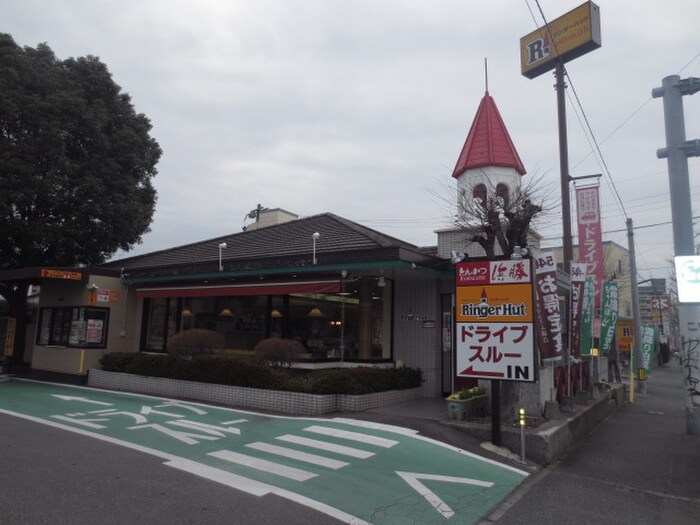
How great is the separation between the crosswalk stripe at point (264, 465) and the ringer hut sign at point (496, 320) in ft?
10.7

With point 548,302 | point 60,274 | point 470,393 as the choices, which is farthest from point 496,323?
point 60,274

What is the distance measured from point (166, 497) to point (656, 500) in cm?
613

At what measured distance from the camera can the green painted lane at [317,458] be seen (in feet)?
18.0

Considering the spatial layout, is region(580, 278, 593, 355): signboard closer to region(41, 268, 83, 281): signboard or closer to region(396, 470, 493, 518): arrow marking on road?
region(396, 470, 493, 518): arrow marking on road

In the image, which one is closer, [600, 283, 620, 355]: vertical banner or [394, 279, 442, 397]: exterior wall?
[394, 279, 442, 397]: exterior wall

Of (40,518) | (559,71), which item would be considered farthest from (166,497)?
(559,71)

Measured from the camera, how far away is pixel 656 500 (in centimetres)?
637

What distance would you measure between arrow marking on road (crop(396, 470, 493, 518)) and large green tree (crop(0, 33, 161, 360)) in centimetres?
1532

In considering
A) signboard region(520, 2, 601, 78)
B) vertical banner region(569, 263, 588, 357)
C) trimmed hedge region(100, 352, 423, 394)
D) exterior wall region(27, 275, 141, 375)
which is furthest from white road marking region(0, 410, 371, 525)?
signboard region(520, 2, 601, 78)

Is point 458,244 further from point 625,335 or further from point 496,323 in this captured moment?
point 625,335

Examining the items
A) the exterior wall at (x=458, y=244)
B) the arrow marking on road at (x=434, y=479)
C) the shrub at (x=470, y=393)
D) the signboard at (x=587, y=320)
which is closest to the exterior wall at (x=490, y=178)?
the exterior wall at (x=458, y=244)

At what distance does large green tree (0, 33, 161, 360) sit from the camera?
1602 cm

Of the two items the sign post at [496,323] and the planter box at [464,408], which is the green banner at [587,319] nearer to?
the planter box at [464,408]

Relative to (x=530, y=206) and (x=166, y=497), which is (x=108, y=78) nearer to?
(x=530, y=206)
